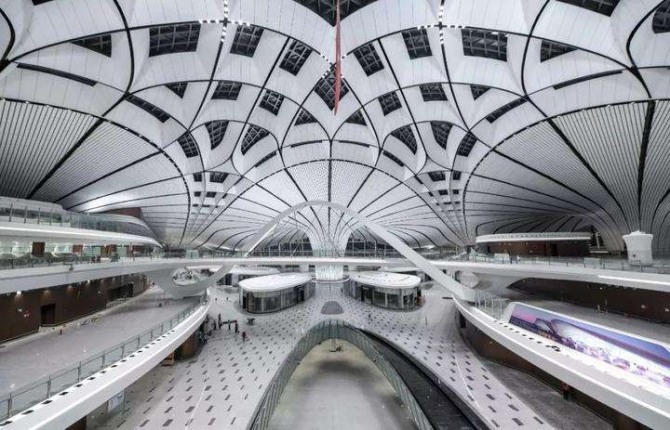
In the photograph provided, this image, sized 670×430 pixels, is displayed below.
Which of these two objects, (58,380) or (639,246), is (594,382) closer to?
(639,246)

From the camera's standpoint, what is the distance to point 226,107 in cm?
2223

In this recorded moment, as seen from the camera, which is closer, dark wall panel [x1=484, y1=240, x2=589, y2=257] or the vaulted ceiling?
the vaulted ceiling

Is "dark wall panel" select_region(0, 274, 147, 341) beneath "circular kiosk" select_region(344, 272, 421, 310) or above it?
above

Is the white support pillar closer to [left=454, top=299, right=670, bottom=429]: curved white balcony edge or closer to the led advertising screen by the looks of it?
the led advertising screen

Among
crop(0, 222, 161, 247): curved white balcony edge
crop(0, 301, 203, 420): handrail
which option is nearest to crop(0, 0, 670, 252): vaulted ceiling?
crop(0, 222, 161, 247): curved white balcony edge

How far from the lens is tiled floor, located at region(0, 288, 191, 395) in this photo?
36.7ft

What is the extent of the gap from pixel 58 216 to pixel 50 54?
8414 millimetres

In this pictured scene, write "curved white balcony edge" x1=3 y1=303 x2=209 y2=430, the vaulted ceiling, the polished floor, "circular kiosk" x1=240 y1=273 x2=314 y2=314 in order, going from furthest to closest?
"circular kiosk" x1=240 y1=273 x2=314 y2=314
the polished floor
the vaulted ceiling
"curved white balcony edge" x1=3 y1=303 x2=209 y2=430

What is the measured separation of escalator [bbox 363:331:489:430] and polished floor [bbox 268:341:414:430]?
1603 mm

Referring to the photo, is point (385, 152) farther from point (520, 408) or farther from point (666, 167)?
point (520, 408)

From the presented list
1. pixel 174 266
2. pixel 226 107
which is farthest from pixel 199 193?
pixel 226 107

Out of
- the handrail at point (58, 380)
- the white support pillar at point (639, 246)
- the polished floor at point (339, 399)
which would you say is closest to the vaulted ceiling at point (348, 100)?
the white support pillar at point (639, 246)

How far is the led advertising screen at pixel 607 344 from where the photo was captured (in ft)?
31.3

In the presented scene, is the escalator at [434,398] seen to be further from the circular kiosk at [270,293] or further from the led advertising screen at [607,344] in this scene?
the circular kiosk at [270,293]
